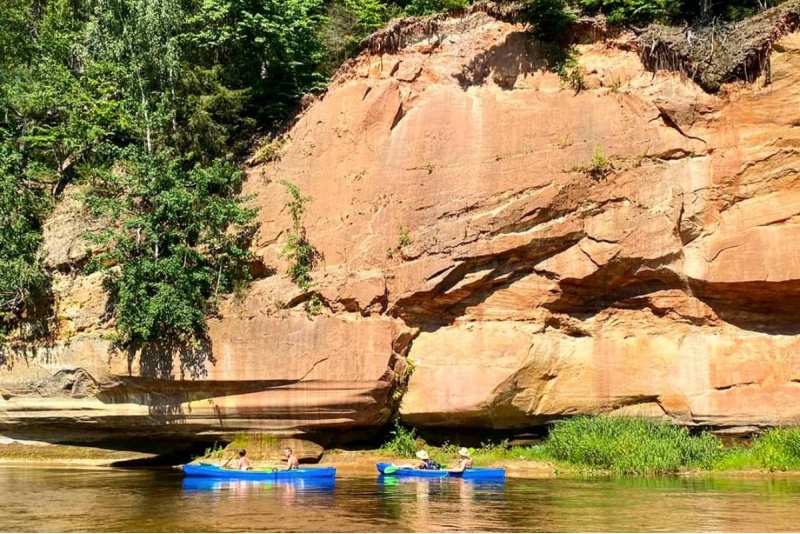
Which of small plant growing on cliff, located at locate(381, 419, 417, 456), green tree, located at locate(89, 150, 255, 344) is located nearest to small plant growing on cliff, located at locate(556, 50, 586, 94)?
green tree, located at locate(89, 150, 255, 344)

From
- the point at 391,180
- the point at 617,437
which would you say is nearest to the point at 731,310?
→ the point at 617,437

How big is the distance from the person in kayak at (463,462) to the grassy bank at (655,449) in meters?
2.35

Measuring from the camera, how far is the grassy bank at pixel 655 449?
20594 mm

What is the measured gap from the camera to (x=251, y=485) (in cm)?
1961

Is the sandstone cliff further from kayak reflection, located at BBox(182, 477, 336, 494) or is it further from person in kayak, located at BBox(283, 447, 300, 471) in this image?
kayak reflection, located at BBox(182, 477, 336, 494)

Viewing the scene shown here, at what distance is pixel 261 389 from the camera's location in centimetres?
2166

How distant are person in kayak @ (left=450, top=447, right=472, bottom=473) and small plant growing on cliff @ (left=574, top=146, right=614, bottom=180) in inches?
344

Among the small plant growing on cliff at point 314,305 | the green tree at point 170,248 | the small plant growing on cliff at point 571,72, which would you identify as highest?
the small plant growing on cliff at point 571,72

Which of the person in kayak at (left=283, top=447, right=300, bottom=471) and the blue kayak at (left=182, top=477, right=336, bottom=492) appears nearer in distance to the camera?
the blue kayak at (left=182, top=477, right=336, bottom=492)

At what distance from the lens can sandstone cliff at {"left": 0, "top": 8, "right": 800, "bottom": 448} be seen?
70.8ft

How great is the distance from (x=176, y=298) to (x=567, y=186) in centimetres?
1162

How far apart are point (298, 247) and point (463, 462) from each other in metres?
8.20

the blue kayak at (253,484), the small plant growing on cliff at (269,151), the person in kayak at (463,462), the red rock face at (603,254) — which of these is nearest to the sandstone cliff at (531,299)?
the red rock face at (603,254)

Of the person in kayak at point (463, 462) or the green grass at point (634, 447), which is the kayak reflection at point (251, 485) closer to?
the person in kayak at point (463, 462)
